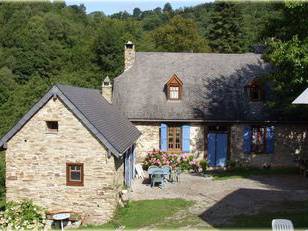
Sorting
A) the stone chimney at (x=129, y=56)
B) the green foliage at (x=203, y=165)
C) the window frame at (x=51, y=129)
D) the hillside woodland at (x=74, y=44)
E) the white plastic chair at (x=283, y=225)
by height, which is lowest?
the white plastic chair at (x=283, y=225)

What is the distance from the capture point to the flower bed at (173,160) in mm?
28531

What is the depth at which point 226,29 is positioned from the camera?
69812mm

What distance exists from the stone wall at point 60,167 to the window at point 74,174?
161 mm

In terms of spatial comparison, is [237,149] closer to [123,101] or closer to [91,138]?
[123,101]

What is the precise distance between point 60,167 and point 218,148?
1251cm

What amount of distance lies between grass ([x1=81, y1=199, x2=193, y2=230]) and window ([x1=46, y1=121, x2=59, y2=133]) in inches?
159

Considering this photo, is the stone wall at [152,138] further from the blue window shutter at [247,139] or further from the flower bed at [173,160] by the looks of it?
the blue window shutter at [247,139]

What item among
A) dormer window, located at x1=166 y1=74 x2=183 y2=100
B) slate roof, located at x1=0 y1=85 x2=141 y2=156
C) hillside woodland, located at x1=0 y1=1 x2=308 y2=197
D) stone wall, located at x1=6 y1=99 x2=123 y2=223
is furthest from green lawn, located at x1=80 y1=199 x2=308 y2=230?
hillside woodland, located at x1=0 y1=1 x2=308 y2=197

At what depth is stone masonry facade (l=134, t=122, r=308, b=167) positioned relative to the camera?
29.4 meters

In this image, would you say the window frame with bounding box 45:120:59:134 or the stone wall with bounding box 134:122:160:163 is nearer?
the window frame with bounding box 45:120:59:134

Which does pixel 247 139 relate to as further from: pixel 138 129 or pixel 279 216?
pixel 279 216

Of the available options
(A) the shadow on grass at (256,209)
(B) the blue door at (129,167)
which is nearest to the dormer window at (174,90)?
(B) the blue door at (129,167)

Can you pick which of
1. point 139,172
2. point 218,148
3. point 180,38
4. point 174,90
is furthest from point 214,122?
point 180,38

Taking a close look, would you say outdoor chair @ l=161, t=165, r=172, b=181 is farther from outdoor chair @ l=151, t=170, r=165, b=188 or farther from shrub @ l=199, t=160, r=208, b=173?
shrub @ l=199, t=160, r=208, b=173
